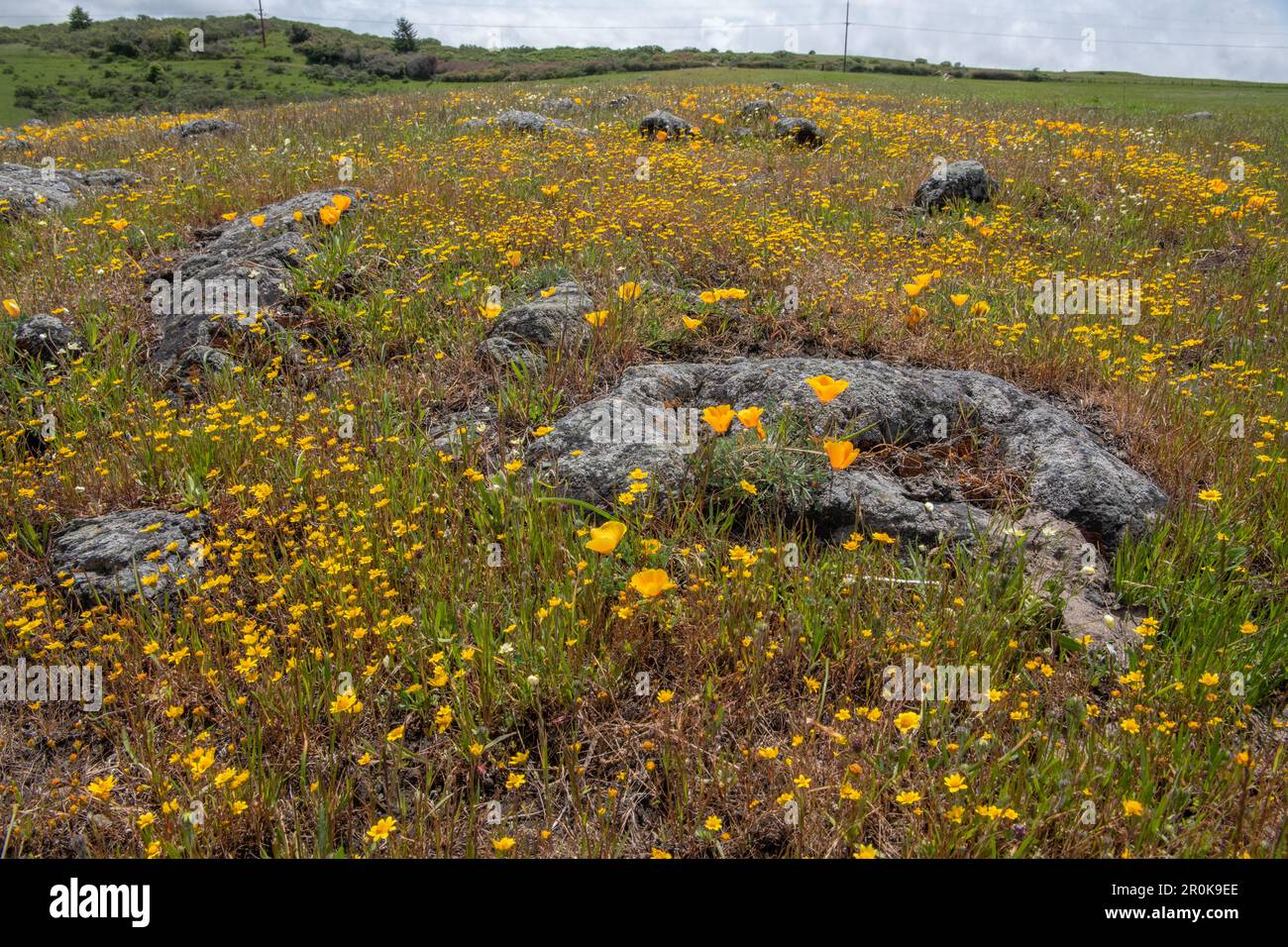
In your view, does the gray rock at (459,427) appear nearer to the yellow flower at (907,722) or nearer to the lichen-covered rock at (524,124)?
the yellow flower at (907,722)

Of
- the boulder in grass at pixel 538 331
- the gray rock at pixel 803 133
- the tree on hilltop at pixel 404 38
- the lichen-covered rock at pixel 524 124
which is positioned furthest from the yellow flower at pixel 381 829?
the tree on hilltop at pixel 404 38

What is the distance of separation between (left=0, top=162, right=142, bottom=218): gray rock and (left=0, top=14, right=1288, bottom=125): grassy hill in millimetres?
24951

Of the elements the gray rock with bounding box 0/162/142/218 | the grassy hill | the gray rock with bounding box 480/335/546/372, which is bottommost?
the gray rock with bounding box 480/335/546/372

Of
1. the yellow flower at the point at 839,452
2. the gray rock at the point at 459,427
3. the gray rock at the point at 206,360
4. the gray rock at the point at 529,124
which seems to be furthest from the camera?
the gray rock at the point at 529,124

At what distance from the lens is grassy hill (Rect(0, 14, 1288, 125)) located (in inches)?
1565

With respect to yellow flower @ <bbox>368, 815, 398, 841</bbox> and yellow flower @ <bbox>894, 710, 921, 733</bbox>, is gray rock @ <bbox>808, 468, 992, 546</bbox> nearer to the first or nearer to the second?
yellow flower @ <bbox>894, 710, 921, 733</bbox>

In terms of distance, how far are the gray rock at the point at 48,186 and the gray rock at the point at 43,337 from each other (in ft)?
13.3

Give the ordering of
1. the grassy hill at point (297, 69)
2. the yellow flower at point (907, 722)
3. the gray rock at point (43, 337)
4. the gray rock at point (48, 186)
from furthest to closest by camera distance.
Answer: the grassy hill at point (297, 69), the gray rock at point (48, 186), the gray rock at point (43, 337), the yellow flower at point (907, 722)

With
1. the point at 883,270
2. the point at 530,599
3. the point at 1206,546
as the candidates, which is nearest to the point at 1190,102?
the point at 883,270

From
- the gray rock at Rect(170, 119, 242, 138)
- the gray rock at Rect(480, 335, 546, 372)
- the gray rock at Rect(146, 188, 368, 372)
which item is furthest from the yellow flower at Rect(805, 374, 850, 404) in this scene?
the gray rock at Rect(170, 119, 242, 138)

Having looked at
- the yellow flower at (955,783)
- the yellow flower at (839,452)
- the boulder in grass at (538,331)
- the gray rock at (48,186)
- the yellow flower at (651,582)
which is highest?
the gray rock at (48,186)

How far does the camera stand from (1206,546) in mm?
3682

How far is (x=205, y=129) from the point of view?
14.7m

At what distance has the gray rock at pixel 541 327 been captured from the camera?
5511 mm
